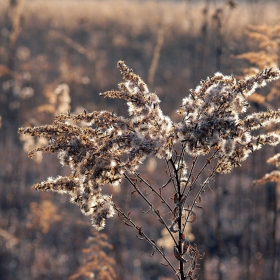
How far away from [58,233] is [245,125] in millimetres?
7749

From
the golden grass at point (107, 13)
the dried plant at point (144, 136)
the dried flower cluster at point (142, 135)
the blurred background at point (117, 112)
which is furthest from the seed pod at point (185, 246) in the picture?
the golden grass at point (107, 13)

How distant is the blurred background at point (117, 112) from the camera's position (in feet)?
17.9

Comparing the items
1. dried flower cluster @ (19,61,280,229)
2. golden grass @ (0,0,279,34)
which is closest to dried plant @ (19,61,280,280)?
dried flower cluster @ (19,61,280,229)

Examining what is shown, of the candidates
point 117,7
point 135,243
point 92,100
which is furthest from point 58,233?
point 117,7

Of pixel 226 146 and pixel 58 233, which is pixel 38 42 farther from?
A: pixel 226 146

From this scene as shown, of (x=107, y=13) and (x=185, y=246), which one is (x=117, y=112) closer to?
(x=185, y=246)

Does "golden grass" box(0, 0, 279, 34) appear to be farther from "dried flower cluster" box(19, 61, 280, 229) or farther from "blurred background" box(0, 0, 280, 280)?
"dried flower cluster" box(19, 61, 280, 229)

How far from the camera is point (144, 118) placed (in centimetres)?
214

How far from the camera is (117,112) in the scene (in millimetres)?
8266

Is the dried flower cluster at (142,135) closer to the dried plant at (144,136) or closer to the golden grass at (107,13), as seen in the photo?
the dried plant at (144,136)

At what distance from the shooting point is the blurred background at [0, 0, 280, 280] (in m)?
5.47

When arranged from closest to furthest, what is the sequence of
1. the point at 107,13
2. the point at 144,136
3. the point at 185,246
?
1. the point at 144,136
2. the point at 185,246
3. the point at 107,13

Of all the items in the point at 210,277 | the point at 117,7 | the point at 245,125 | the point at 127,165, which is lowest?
the point at 127,165

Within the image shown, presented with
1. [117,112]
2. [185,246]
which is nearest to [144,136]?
[185,246]
